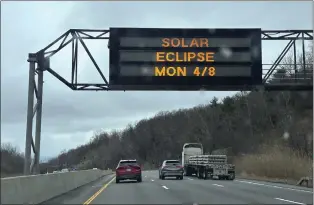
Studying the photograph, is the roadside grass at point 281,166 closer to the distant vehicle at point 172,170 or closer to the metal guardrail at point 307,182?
the metal guardrail at point 307,182

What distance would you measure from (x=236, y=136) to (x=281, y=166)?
43.2m

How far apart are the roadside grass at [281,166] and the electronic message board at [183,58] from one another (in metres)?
14.9

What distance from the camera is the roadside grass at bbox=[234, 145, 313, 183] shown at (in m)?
36.5

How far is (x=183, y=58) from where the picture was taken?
21.3 metres

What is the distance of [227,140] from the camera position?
89.4 m

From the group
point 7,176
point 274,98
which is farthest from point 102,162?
point 7,176

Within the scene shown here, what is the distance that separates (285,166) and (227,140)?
50.1 m

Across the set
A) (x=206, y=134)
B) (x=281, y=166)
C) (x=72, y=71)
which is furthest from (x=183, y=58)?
(x=206, y=134)

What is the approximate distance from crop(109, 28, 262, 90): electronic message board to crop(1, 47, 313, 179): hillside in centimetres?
246

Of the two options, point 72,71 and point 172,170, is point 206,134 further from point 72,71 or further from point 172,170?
point 72,71

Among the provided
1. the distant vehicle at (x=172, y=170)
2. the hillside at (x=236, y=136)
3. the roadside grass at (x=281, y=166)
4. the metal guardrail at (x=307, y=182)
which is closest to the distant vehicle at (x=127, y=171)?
the hillside at (x=236, y=136)

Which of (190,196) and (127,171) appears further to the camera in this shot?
(127,171)

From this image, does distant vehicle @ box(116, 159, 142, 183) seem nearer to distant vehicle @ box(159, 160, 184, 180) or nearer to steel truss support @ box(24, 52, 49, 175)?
distant vehicle @ box(159, 160, 184, 180)

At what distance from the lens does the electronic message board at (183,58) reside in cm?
2112
